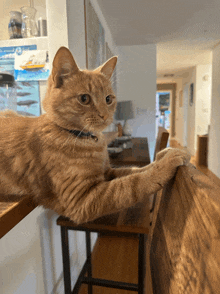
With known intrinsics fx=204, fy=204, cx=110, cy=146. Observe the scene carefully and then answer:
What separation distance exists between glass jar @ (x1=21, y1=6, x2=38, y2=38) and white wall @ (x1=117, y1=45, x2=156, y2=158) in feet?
7.59

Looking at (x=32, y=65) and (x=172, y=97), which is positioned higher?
(x=172, y=97)

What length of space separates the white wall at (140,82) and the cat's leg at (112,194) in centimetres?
309

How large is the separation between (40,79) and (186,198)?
1209 millimetres

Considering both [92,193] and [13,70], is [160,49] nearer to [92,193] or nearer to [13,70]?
[13,70]

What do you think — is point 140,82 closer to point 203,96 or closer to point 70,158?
point 203,96

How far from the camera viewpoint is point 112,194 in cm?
67

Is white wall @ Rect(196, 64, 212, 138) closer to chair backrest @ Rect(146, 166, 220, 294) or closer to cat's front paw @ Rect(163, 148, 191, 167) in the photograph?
cat's front paw @ Rect(163, 148, 191, 167)

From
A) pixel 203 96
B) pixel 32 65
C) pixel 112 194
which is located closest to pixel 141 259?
pixel 112 194

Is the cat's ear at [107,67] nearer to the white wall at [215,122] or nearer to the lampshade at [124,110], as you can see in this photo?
the lampshade at [124,110]

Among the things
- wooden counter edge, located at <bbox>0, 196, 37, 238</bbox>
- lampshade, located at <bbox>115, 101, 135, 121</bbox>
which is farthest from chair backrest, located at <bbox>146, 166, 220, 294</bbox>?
lampshade, located at <bbox>115, 101, 135, 121</bbox>

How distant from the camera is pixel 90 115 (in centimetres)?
76

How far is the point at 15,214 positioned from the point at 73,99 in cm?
43

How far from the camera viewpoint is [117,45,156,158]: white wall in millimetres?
3561

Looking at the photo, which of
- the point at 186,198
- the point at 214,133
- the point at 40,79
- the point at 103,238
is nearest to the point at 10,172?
the point at 186,198
